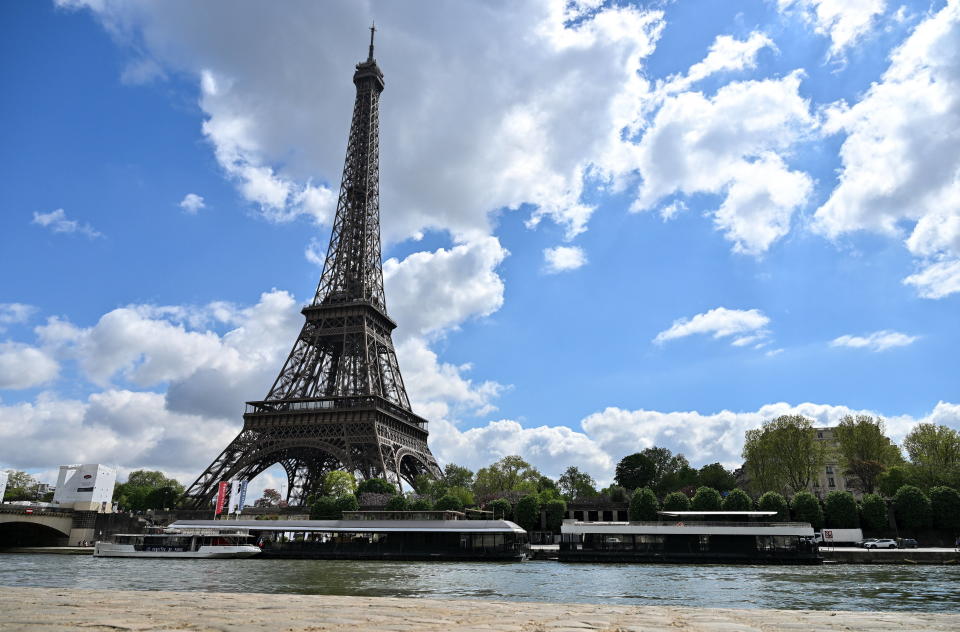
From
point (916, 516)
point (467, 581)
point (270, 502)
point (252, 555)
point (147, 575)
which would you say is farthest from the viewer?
point (270, 502)

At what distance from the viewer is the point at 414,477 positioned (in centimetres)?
9338

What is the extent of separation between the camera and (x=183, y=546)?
2286 inches

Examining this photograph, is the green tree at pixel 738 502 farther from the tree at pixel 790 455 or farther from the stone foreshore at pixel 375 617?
the stone foreshore at pixel 375 617

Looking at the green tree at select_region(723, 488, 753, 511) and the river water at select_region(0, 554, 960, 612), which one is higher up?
the green tree at select_region(723, 488, 753, 511)

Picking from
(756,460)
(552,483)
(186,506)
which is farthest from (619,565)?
(552,483)

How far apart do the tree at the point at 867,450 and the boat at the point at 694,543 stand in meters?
42.7

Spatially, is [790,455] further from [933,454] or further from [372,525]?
[372,525]

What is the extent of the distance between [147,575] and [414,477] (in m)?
57.4

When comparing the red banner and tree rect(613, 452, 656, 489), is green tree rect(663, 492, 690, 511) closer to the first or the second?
tree rect(613, 452, 656, 489)

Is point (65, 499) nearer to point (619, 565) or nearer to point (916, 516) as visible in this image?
point (619, 565)

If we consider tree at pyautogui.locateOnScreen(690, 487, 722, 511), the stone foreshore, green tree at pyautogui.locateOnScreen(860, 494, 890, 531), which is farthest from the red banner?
green tree at pyautogui.locateOnScreen(860, 494, 890, 531)

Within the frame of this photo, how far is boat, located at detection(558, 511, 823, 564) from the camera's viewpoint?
1965 inches

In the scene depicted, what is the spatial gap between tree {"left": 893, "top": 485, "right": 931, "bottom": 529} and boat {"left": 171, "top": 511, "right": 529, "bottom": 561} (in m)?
Result: 37.2

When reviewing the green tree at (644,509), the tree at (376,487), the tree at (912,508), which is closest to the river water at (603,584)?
the tree at (912,508)
